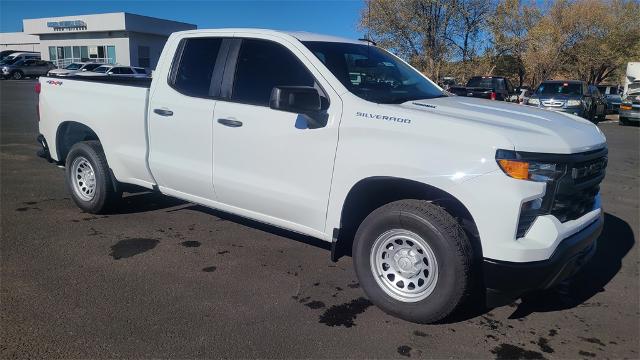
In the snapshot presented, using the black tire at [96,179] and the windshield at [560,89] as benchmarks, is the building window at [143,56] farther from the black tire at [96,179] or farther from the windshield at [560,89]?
the black tire at [96,179]

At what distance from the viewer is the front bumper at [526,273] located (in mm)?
3055

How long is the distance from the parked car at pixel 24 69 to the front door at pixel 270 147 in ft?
140

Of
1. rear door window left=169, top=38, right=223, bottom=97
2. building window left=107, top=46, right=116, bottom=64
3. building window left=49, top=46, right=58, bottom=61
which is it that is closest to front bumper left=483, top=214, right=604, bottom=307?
rear door window left=169, top=38, right=223, bottom=97

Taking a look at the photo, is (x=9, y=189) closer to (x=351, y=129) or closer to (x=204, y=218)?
(x=204, y=218)

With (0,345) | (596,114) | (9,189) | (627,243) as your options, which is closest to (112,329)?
(0,345)

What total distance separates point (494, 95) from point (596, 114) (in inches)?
293

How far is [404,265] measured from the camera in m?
3.53

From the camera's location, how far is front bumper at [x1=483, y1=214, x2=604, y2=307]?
3.05 metres

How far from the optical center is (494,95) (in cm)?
1772

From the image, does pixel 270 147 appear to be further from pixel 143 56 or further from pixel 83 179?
pixel 143 56

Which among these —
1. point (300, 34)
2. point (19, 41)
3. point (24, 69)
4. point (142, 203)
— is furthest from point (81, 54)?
point (300, 34)

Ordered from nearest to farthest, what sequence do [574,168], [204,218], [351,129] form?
1. [574,168]
2. [351,129]
3. [204,218]

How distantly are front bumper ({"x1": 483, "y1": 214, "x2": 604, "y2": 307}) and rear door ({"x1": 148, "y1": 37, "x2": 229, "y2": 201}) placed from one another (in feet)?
8.09

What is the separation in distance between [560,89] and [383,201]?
60.7ft
